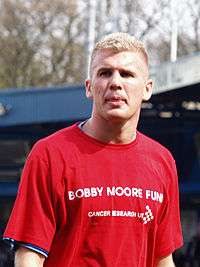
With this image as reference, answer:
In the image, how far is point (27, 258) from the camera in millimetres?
3479

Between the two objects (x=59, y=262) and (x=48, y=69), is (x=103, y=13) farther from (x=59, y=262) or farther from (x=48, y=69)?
(x=59, y=262)

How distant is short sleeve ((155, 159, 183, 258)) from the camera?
3.78m

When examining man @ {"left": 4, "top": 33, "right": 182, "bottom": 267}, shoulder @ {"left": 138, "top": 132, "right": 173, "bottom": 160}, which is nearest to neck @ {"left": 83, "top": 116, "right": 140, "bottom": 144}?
man @ {"left": 4, "top": 33, "right": 182, "bottom": 267}

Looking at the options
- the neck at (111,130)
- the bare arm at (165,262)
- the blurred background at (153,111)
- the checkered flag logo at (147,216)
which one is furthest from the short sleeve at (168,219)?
the blurred background at (153,111)

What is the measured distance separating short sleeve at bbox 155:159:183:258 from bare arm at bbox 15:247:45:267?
0.52 m

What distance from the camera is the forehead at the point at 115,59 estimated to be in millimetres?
3551

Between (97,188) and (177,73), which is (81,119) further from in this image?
(97,188)

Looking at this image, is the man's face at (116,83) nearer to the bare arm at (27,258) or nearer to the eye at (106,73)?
the eye at (106,73)

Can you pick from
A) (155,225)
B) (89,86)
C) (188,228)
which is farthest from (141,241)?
(188,228)

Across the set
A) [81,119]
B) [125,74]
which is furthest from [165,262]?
[81,119]

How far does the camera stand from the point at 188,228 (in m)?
22.0

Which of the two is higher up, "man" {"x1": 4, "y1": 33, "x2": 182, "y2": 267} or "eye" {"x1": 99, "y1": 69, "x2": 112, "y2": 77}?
"eye" {"x1": 99, "y1": 69, "x2": 112, "y2": 77}

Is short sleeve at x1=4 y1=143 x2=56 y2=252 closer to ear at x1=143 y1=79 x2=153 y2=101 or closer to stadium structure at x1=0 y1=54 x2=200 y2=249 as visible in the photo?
ear at x1=143 y1=79 x2=153 y2=101

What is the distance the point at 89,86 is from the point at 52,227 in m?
0.54
